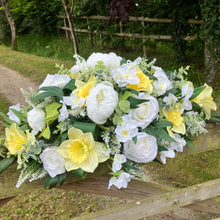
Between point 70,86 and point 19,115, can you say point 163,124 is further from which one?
point 19,115

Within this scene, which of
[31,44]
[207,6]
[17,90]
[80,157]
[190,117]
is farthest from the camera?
[31,44]

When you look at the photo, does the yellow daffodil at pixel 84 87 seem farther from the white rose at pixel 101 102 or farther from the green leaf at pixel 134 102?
the green leaf at pixel 134 102

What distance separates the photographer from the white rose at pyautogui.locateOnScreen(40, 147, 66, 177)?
1.12 metres

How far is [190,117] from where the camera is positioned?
53.3 inches

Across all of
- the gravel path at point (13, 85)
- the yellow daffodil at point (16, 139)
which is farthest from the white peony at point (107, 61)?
the gravel path at point (13, 85)

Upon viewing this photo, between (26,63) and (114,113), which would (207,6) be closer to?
(114,113)

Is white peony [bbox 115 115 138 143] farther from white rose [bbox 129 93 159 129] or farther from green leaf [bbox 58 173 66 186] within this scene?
green leaf [bbox 58 173 66 186]

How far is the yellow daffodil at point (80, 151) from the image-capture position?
1.09 metres

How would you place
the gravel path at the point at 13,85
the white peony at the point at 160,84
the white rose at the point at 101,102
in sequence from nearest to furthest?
1. the white rose at the point at 101,102
2. the white peony at the point at 160,84
3. the gravel path at the point at 13,85

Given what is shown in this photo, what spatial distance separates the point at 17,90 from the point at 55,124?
4.81 metres

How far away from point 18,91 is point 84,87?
15.9 feet

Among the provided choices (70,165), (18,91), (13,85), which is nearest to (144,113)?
(70,165)

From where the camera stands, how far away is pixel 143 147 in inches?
45.9

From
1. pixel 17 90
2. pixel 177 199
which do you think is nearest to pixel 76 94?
pixel 177 199
